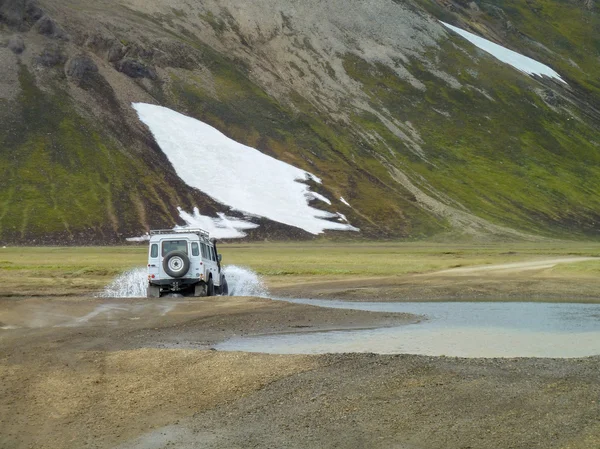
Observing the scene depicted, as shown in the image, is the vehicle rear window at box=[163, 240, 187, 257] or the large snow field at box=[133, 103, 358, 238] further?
the large snow field at box=[133, 103, 358, 238]

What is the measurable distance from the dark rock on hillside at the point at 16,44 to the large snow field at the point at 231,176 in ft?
67.2

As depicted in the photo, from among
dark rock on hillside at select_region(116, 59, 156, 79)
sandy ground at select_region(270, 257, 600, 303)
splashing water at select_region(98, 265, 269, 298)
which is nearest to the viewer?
sandy ground at select_region(270, 257, 600, 303)

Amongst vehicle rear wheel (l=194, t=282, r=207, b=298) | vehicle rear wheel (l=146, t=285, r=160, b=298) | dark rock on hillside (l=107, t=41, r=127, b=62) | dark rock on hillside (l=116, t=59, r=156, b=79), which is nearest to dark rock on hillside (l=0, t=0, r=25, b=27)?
dark rock on hillside (l=107, t=41, r=127, b=62)

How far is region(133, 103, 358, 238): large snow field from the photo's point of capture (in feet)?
374

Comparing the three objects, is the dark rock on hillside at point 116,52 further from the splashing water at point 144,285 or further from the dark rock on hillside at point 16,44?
the splashing water at point 144,285

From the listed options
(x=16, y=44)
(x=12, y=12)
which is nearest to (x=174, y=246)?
(x=16, y=44)

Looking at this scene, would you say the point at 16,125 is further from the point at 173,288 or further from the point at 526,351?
the point at 526,351

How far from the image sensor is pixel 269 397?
16891 millimetres

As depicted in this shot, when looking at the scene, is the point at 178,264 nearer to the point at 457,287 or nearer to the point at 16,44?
the point at 457,287

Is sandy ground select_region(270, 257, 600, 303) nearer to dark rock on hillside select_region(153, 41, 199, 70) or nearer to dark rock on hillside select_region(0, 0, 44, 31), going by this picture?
dark rock on hillside select_region(153, 41, 199, 70)

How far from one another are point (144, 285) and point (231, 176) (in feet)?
251

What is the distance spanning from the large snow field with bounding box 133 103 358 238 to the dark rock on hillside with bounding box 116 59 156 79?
8870 millimetres

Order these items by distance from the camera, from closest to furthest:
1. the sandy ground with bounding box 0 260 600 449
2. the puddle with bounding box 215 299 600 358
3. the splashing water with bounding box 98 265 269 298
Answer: the sandy ground with bounding box 0 260 600 449, the puddle with bounding box 215 299 600 358, the splashing water with bounding box 98 265 269 298

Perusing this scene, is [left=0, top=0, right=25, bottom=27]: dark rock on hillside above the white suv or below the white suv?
above
